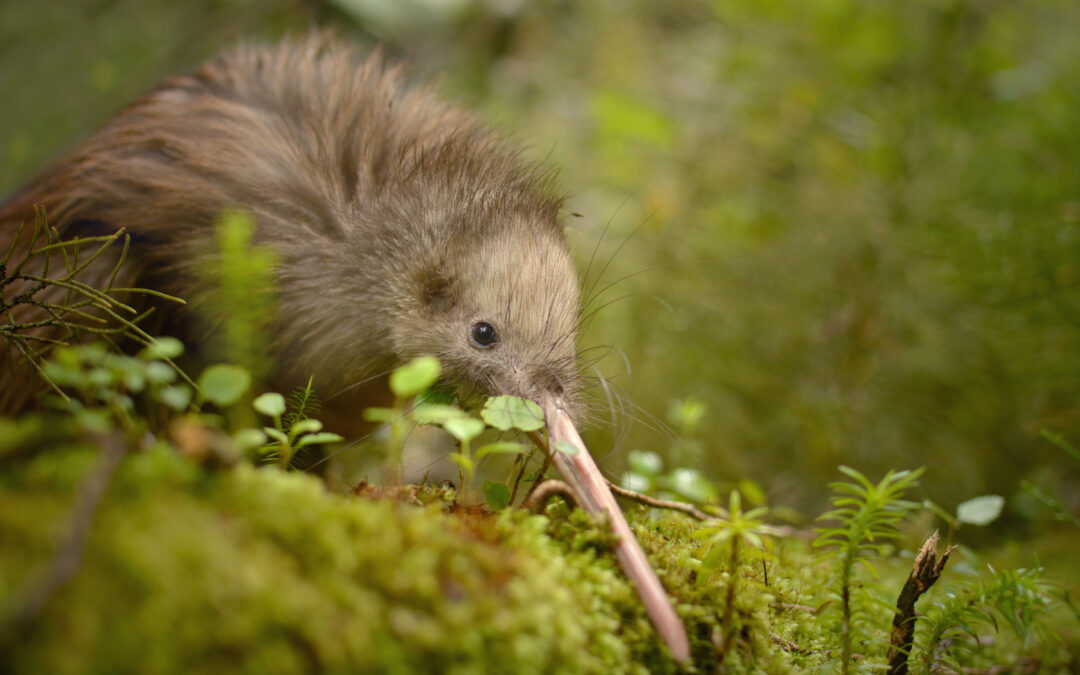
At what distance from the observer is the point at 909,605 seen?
1.57m

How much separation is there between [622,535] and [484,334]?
0.97 meters

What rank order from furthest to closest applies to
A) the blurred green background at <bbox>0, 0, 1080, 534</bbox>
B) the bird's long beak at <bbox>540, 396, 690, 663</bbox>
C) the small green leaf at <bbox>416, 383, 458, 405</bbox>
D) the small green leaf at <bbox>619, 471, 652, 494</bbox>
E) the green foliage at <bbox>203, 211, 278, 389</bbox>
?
1. the blurred green background at <bbox>0, 0, 1080, 534</bbox>
2. the small green leaf at <bbox>619, 471, 652, 494</bbox>
3. the small green leaf at <bbox>416, 383, 458, 405</bbox>
4. the green foliage at <bbox>203, 211, 278, 389</bbox>
5. the bird's long beak at <bbox>540, 396, 690, 663</bbox>

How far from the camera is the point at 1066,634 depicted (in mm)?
2301

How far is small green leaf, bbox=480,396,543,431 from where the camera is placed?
5.18 feet

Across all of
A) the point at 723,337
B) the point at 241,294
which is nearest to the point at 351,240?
the point at 241,294

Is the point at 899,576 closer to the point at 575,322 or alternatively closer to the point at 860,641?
the point at 860,641

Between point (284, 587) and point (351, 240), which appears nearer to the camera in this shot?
point (284, 587)

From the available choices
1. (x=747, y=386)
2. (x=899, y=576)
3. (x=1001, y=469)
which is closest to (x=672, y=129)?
(x=747, y=386)

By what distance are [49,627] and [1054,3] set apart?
692 centimetres

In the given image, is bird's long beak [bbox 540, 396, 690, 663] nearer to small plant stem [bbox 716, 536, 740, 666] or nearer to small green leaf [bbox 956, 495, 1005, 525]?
small plant stem [bbox 716, 536, 740, 666]

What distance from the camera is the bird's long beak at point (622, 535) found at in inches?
51.7

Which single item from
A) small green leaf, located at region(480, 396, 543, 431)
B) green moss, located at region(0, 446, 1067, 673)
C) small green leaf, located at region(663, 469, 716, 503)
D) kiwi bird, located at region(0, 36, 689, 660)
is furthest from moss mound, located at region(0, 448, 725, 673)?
kiwi bird, located at region(0, 36, 689, 660)

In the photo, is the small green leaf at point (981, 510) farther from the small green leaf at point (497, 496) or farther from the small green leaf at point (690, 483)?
the small green leaf at point (497, 496)

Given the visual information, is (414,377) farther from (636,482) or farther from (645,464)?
(636,482)
